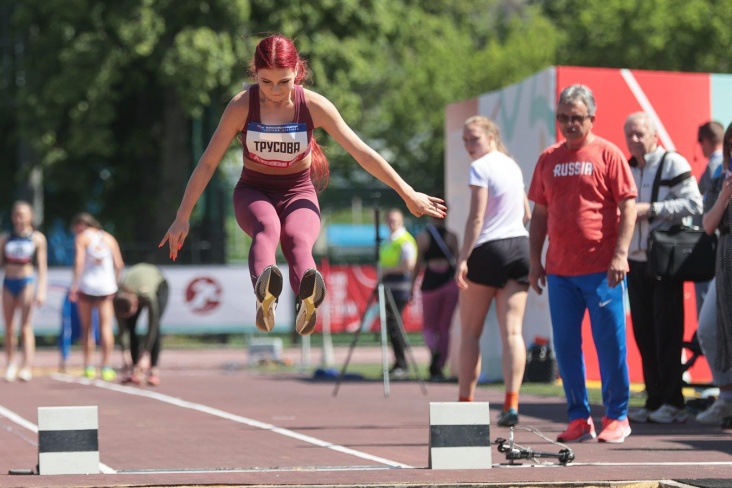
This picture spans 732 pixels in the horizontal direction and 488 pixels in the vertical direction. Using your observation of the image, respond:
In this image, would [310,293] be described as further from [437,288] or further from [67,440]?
[437,288]

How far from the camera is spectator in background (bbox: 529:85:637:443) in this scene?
9008 millimetres

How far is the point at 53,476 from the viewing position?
24.0 feet

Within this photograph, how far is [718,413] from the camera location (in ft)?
33.5

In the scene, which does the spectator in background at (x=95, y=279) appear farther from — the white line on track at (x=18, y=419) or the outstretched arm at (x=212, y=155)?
the outstretched arm at (x=212, y=155)

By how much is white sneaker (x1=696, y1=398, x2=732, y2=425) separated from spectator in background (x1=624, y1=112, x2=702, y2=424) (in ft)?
0.72

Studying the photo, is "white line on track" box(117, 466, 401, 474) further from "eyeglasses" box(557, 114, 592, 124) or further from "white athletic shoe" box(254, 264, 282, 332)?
"eyeglasses" box(557, 114, 592, 124)

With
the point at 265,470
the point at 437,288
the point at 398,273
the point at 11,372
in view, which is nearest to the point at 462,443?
the point at 265,470

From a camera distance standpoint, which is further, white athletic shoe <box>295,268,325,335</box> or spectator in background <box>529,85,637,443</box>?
spectator in background <box>529,85,637,443</box>

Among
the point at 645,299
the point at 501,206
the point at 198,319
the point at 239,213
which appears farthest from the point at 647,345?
the point at 198,319

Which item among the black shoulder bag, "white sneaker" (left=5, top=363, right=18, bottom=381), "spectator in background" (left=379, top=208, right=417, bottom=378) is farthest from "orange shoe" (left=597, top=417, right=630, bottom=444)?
"white sneaker" (left=5, top=363, right=18, bottom=381)

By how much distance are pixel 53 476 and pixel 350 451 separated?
7.02ft

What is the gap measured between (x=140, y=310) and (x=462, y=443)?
369 inches

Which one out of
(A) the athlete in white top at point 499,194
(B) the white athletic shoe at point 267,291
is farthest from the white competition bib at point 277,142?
(A) the athlete in white top at point 499,194

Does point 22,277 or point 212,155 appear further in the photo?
point 22,277
